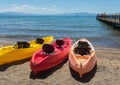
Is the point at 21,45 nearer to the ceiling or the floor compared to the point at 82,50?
nearer to the ceiling

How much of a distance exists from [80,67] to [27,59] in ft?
13.0

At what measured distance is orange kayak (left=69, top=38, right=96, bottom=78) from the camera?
1001cm

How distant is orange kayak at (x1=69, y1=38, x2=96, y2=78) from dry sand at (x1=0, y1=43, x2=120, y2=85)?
1.06 ft

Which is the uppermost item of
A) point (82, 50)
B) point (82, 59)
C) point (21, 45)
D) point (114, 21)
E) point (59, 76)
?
point (21, 45)

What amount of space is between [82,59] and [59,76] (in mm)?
1254

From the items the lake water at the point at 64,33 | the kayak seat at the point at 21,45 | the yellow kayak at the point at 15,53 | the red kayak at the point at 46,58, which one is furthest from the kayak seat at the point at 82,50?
the lake water at the point at 64,33

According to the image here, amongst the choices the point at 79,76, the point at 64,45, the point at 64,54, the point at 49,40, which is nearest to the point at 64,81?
the point at 79,76

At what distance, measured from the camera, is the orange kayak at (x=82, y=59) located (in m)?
10.0

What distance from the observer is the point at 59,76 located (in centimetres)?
1032

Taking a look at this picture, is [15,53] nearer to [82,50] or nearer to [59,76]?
[59,76]

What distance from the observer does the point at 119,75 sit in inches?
413

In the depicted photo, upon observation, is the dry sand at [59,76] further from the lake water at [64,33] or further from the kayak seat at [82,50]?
the lake water at [64,33]

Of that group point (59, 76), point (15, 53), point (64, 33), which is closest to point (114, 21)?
point (64, 33)

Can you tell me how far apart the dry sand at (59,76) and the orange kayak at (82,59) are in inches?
12.8
